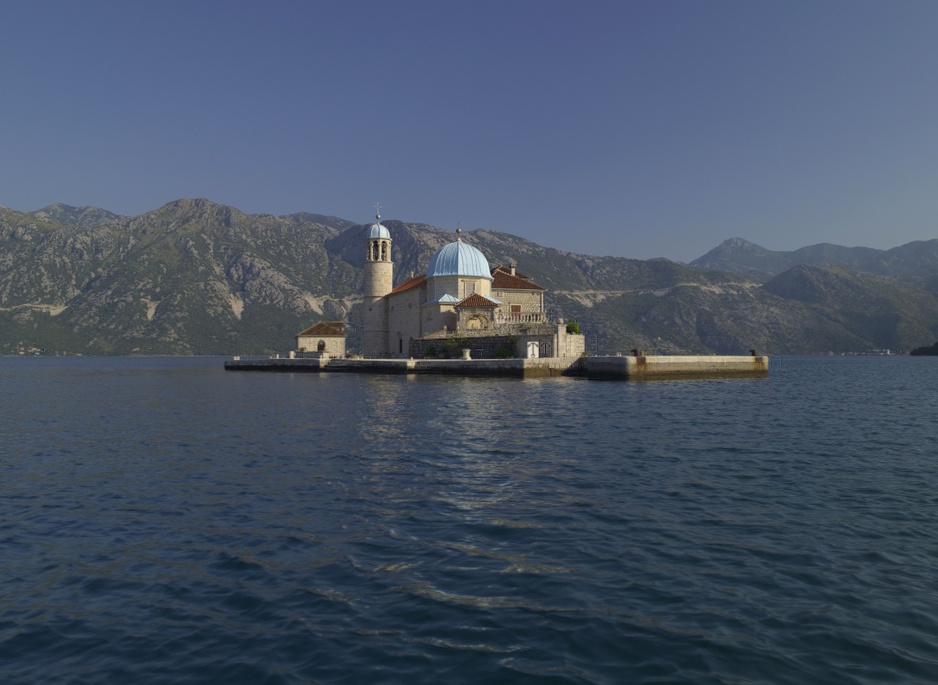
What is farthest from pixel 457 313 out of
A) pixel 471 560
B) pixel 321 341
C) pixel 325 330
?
pixel 471 560

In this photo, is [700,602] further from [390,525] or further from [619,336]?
[619,336]

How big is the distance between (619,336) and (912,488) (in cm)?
18493

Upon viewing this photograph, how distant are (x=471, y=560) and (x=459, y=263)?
2162 inches

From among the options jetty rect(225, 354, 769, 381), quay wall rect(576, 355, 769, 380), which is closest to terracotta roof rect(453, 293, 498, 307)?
jetty rect(225, 354, 769, 381)

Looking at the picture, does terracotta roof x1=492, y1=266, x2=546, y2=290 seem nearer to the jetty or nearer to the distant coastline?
the jetty

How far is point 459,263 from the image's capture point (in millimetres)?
62625

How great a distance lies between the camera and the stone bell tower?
74375 mm

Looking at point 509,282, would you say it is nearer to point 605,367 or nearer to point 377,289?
point 377,289

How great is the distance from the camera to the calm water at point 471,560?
615cm

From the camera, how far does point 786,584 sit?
7.86 metres

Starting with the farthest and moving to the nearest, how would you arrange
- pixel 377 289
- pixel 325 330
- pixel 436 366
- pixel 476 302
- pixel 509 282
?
pixel 325 330, pixel 377 289, pixel 509 282, pixel 476 302, pixel 436 366

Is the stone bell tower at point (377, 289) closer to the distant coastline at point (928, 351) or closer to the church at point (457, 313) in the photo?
the church at point (457, 313)

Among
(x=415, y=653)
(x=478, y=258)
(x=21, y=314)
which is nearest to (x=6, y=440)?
(x=415, y=653)

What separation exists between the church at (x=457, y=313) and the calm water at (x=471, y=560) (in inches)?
1303
